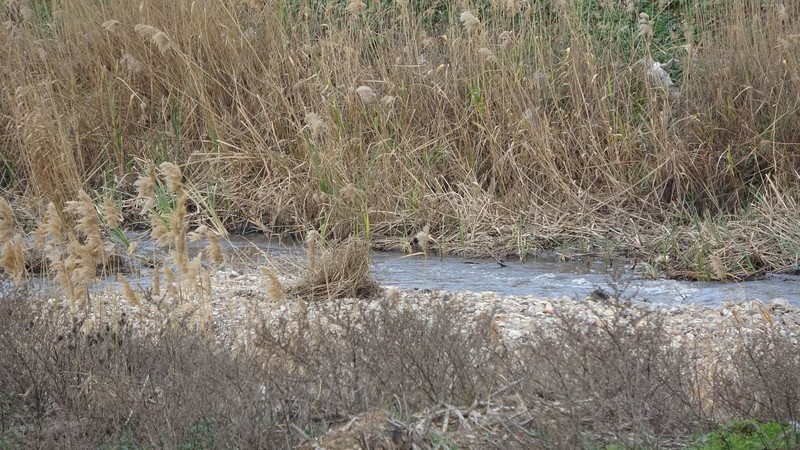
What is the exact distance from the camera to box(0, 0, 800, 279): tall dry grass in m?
7.33

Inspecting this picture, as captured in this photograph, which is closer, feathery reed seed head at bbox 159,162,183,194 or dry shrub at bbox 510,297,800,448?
dry shrub at bbox 510,297,800,448

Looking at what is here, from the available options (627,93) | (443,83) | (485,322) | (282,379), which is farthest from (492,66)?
(282,379)

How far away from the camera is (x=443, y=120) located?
793 cm

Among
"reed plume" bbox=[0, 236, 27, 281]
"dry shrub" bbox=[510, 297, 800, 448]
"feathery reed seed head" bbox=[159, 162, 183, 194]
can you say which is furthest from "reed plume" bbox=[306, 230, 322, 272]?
"dry shrub" bbox=[510, 297, 800, 448]

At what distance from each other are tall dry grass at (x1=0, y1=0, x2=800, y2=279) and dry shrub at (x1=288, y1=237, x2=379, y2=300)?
3.68 feet

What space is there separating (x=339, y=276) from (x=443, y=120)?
8.11ft

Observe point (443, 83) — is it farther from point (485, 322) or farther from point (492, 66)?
point (485, 322)

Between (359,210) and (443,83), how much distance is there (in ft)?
4.03

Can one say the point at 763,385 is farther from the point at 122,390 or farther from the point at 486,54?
the point at 486,54

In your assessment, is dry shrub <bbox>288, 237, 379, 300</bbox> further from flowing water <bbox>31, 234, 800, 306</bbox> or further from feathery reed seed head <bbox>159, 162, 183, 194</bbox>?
feathery reed seed head <bbox>159, 162, 183, 194</bbox>

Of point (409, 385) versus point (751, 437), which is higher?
point (409, 385)

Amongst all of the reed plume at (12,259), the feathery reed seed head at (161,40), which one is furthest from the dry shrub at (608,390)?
the feathery reed seed head at (161,40)

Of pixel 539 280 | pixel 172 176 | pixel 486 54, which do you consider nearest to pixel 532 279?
pixel 539 280

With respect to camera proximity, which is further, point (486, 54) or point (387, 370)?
point (486, 54)
